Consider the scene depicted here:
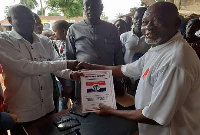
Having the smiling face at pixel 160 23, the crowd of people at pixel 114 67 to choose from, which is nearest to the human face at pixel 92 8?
the crowd of people at pixel 114 67

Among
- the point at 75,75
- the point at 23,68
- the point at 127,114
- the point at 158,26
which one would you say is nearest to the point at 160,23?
the point at 158,26

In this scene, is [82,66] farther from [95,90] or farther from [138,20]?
[138,20]

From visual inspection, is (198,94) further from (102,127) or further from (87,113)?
(87,113)

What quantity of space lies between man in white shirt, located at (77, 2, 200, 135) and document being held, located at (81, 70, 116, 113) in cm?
29

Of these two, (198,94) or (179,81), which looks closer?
(179,81)

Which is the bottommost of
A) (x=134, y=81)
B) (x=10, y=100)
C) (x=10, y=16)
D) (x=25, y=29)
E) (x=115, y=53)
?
(x=134, y=81)

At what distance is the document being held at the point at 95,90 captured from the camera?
69.2 inches

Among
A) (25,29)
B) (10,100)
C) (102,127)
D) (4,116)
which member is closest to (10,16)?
(25,29)

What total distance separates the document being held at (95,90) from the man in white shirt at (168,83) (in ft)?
0.96

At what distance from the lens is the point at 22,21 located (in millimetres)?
1939

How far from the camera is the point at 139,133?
62.3 inches

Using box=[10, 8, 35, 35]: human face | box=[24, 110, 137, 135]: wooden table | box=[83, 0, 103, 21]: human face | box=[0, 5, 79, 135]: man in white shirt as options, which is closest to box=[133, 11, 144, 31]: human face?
box=[83, 0, 103, 21]: human face

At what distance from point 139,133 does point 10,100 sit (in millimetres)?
1456

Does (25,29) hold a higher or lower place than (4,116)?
higher
